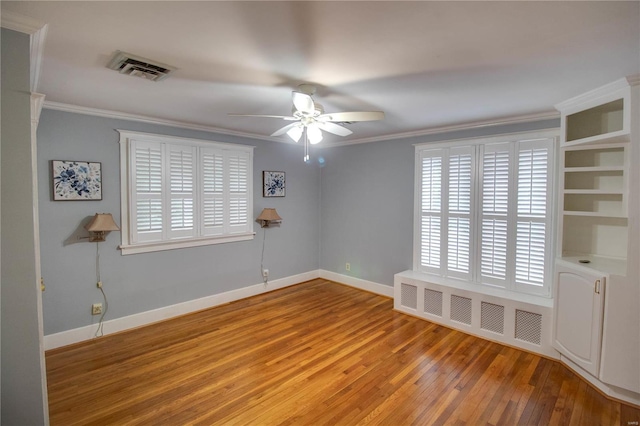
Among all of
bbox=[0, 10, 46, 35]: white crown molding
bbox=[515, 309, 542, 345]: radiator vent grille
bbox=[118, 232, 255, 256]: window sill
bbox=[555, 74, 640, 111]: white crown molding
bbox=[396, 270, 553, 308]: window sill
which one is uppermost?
bbox=[555, 74, 640, 111]: white crown molding

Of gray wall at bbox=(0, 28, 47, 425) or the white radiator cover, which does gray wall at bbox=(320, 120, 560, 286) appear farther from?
gray wall at bbox=(0, 28, 47, 425)

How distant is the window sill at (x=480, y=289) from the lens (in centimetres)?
329

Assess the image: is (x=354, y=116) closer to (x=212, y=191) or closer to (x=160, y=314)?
(x=212, y=191)

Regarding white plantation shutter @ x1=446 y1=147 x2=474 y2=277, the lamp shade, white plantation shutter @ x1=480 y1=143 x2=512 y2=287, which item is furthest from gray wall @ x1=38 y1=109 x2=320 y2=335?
white plantation shutter @ x1=480 y1=143 x2=512 y2=287

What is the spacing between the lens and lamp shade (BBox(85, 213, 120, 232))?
3201 mm

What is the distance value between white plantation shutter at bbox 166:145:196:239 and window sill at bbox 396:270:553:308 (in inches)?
118

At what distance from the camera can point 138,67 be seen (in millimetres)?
2166

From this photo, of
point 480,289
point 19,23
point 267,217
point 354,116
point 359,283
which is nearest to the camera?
point 19,23

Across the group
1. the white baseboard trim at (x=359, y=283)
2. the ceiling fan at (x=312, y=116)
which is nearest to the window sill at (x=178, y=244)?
the white baseboard trim at (x=359, y=283)

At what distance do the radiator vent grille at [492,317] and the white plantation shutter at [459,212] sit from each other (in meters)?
0.57

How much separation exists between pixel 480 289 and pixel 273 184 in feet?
11.0

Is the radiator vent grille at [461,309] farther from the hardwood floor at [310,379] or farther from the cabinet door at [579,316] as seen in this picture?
the cabinet door at [579,316]

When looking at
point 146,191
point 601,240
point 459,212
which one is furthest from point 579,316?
point 146,191

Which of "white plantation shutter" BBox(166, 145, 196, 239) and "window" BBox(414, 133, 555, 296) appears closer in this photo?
"window" BBox(414, 133, 555, 296)
